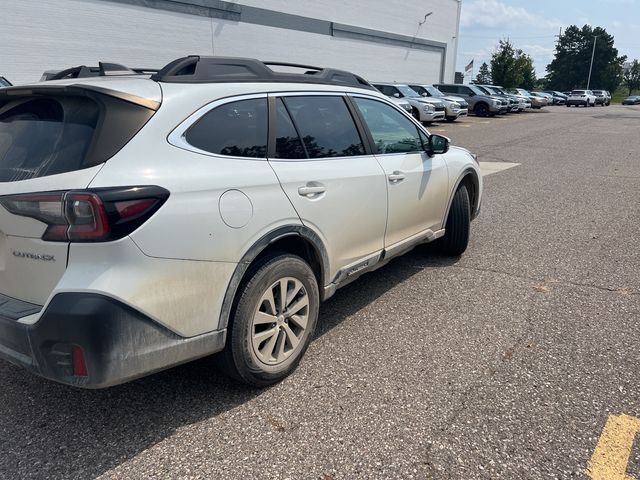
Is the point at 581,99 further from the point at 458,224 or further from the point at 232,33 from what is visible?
the point at 458,224

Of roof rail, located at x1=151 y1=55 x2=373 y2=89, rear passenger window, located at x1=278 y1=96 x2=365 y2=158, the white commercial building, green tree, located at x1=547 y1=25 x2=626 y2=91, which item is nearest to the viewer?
roof rail, located at x1=151 y1=55 x2=373 y2=89

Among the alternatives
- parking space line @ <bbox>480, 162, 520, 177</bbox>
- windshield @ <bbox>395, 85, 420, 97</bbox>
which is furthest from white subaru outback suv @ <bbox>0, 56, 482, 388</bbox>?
windshield @ <bbox>395, 85, 420, 97</bbox>

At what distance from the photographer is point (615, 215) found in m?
7.12

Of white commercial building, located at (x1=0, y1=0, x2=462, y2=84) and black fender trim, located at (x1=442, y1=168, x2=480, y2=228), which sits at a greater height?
white commercial building, located at (x1=0, y1=0, x2=462, y2=84)

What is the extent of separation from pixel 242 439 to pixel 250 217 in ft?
3.68

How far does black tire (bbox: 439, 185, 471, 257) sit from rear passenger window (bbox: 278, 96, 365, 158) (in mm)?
1649

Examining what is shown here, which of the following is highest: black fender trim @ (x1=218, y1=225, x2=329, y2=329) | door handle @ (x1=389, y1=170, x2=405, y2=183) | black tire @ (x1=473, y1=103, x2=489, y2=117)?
door handle @ (x1=389, y1=170, x2=405, y2=183)

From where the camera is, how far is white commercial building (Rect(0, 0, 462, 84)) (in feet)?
55.5

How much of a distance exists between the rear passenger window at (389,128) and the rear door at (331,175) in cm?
23

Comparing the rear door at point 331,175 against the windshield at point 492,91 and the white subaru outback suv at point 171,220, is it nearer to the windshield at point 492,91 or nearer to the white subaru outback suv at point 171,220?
the white subaru outback suv at point 171,220

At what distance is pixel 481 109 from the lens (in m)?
30.7

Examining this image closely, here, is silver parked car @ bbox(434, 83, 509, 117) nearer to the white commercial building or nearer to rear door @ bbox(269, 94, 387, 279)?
the white commercial building

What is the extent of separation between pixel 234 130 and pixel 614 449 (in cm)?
252

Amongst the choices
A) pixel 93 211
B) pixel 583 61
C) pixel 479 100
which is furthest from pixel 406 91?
pixel 583 61
